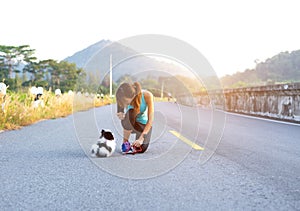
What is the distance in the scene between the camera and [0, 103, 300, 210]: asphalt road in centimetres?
302

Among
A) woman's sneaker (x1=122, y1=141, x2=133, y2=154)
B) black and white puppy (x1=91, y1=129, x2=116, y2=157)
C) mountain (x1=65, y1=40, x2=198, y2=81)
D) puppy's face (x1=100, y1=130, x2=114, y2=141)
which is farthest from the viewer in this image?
woman's sneaker (x1=122, y1=141, x2=133, y2=154)

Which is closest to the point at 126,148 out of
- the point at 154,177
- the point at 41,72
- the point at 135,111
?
the point at 135,111

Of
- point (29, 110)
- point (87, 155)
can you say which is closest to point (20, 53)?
point (29, 110)

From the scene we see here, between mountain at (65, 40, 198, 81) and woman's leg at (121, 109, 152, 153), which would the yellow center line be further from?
mountain at (65, 40, 198, 81)

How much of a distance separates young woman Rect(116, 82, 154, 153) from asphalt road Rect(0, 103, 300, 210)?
25cm

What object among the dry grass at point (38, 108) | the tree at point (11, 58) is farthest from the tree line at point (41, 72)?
the dry grass at point (38, 108)

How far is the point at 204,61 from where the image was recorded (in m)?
4.39

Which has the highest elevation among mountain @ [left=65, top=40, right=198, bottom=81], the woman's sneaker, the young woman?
mountain @ [left=65, top=40, right=198, bottom=81]

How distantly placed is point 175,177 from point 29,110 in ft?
27.3

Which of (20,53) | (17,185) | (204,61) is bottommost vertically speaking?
(17,185)

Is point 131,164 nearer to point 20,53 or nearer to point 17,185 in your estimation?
point 17,185

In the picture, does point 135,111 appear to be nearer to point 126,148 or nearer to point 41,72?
point 126,148

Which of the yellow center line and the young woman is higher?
the young woman

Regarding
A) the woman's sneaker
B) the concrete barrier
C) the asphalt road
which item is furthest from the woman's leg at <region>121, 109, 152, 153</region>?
the concrete barrier
